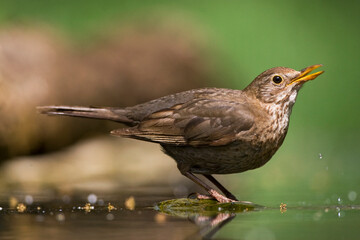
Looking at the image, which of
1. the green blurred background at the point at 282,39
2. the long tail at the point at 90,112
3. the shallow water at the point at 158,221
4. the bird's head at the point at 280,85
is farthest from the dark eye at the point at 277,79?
the green blurred background at the point at 282,39

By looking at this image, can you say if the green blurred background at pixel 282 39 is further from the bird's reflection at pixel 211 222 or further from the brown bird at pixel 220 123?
the bird's reflection at pixel 211 222

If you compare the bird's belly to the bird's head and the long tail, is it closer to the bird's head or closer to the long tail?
the bird's head

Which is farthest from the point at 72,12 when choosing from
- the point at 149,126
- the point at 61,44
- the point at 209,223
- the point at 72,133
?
the point at 209,223

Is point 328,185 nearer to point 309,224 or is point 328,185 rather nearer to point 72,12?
point 309,224

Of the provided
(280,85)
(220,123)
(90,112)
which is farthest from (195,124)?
(90,112)

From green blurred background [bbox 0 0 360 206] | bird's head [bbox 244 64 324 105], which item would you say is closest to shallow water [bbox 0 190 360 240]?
bird's head [bbox 244 64 324 105]
